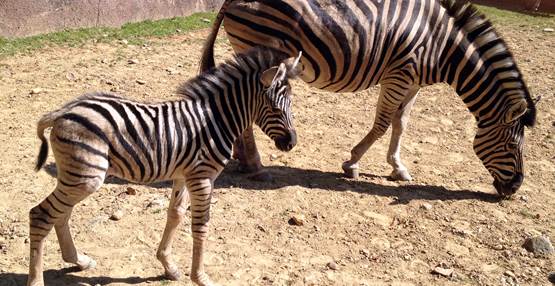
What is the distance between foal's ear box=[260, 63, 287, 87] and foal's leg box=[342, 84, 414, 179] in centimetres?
227

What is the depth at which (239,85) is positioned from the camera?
4.44m

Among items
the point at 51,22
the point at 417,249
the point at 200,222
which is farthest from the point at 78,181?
the point at 51,22

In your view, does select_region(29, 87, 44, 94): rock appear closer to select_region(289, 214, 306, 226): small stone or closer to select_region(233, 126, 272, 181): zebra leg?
select_region(233, 126, 272, 181): zebra leg

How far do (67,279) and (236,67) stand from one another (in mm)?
2006

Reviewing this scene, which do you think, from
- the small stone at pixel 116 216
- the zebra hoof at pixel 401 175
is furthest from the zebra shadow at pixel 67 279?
the zebra hoof at pixel 401 175

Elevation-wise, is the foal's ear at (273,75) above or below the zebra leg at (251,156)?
above

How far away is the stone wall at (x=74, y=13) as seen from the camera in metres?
9.04

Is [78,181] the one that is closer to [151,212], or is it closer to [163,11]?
[151,212]

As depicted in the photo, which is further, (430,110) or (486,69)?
(430,110)

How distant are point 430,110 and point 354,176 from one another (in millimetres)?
2353

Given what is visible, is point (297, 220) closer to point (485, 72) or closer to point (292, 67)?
point (292, 67)

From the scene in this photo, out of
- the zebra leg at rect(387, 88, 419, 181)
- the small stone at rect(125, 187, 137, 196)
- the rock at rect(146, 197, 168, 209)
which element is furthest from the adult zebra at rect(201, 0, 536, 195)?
the small stone at rect(125, 187, 137, 196)

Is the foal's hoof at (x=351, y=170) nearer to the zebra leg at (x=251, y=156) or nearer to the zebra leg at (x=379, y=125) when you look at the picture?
the zebra leg at (x=379, y=125)

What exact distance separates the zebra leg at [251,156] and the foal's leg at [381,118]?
93 centimetres
